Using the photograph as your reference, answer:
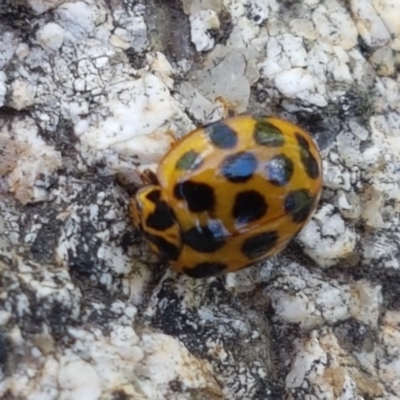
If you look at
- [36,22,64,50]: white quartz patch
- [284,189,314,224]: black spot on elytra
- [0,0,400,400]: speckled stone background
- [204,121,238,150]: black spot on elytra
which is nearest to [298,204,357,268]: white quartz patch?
[0,0,400,400]: speckled stone background

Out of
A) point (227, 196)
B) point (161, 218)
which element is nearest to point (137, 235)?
point (161, 218)

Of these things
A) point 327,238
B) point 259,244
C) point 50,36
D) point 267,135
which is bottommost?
point 327,238

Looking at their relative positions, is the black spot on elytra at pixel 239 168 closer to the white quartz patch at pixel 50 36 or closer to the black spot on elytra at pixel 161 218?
the black spot on elytra at pixel 161 218

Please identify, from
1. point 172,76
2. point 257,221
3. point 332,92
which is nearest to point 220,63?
point 172,76

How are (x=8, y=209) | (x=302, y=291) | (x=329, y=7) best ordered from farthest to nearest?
(x=329, y=7)
(x=302, y=291)
(x=8, y=209)

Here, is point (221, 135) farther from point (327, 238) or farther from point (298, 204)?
point (327, 238)

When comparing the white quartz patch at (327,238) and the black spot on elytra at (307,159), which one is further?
the white quartz patch at (327,238)

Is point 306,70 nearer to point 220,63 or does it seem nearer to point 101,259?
point 220,63

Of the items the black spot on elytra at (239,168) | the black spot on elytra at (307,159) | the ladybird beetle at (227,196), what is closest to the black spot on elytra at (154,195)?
the ladybird beetle at (227,196)
